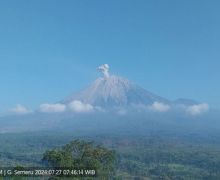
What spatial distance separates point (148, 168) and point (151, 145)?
207ft

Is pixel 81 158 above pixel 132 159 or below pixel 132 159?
below

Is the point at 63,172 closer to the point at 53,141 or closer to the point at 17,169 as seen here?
the point at 17,169

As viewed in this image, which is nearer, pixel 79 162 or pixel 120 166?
pixel 79 162

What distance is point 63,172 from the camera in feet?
133

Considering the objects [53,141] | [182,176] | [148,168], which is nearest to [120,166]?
[148,168]

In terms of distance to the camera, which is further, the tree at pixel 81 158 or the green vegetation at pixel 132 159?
the green vegetation at pixel 132 159

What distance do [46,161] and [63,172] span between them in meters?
5.96

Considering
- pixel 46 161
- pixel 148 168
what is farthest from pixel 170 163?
pixel 46 161

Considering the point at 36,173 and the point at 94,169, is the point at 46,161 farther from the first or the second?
the point at 94,169

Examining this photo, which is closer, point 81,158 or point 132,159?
point 81,158

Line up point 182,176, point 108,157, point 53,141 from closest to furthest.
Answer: point 108,157, point 182,176, point 53,141

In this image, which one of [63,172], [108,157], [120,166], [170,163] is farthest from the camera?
[170,163]

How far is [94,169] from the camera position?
145 ft

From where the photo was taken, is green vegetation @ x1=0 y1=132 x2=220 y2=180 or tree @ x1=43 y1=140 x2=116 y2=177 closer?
tree @ x1=43 y1=140 x2=116 y2=177
